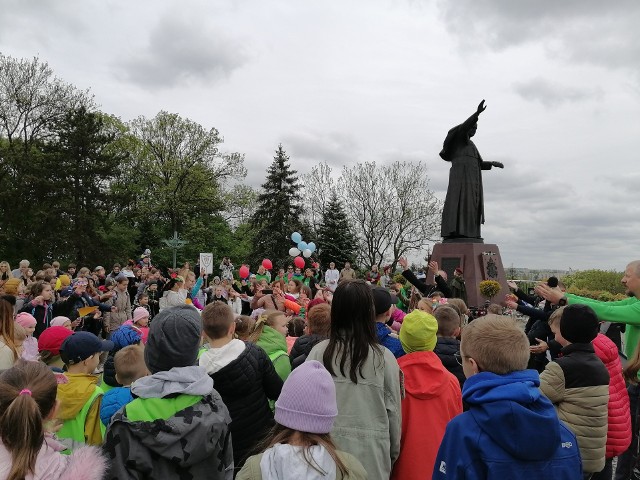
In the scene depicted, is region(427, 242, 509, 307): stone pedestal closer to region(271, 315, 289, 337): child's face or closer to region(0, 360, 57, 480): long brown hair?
region(271, 315, 289, 337): child's face

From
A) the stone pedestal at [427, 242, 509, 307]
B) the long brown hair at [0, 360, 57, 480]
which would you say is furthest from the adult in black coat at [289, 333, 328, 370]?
the stone pedestal at [427, 242, 509, 307]

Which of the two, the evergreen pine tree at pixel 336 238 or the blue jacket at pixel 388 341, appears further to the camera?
the evergreen pine tree at pixel 336 238

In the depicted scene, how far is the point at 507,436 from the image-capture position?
6.19 ft

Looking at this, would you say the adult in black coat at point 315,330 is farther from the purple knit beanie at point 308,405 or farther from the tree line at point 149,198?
the tree line at point 149,198

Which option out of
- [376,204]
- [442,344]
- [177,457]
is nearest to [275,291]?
[442,344]

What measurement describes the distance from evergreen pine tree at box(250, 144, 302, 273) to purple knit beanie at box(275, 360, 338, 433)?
33.4 m

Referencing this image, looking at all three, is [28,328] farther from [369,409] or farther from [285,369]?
[369,409]

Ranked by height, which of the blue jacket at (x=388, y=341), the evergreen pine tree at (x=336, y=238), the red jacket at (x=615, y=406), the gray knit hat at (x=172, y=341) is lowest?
the red jacket at (x=615, y=406)

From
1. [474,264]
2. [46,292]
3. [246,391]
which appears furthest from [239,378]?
[474,264]

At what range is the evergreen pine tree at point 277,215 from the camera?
116ft

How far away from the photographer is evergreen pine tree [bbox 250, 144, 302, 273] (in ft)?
116

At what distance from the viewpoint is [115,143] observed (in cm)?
3800

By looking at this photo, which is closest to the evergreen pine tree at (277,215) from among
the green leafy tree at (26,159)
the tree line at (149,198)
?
the tree line at (149,198)

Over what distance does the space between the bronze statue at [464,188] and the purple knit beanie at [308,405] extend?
1409cm
